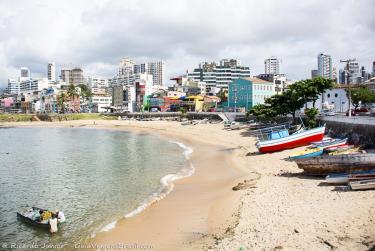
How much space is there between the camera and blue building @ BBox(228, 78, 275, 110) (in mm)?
121000

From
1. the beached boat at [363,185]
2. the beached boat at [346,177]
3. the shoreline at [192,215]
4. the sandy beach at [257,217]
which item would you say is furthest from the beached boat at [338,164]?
the shoreline at [192,215]

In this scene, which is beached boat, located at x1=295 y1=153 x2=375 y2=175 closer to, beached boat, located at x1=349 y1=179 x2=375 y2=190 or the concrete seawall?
beached boat, located at x1=349 y1=179 x2=375 y2=190

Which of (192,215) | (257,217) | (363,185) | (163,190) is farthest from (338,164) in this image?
(163,190)

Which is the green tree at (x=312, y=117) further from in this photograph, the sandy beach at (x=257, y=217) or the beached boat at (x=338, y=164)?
the beached boat at (x=338, y=164)

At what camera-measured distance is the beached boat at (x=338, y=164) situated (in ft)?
76.3

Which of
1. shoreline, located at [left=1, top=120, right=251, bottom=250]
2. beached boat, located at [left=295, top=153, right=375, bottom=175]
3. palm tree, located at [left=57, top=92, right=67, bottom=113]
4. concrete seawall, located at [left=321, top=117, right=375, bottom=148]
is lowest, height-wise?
shoreline, located at [left=1, top=120, right=251, bottom=250]

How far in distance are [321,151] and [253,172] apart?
585 centimetres

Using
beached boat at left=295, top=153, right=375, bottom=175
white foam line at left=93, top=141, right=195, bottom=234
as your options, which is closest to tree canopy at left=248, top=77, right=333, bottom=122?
white foam line at left=93, top=141, right=195, bottom=234

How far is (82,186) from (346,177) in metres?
20.0

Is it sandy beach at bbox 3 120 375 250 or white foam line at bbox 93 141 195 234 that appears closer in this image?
sandy beach at bbox 3 120 375 250

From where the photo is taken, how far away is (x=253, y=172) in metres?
32.5

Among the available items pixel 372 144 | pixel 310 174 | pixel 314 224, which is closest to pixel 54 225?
pixel 314 224

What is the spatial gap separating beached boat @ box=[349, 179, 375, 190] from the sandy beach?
0.59 meters

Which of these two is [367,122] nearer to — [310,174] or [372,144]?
[372,144]
